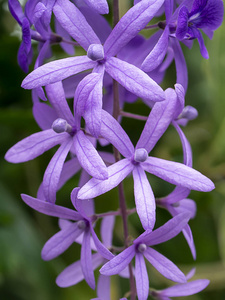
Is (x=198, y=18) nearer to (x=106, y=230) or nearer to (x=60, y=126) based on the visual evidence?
(x=60, y=126)

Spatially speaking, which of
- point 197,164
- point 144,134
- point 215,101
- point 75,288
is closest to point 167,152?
point 197,164

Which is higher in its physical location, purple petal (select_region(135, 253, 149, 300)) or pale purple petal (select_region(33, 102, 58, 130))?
pale purple petal (select_region(33, 102, 58, 130))

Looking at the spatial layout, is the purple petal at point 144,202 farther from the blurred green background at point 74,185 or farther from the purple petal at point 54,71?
the blurred green background at point 74,185

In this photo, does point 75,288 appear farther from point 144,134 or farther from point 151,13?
point 151,13

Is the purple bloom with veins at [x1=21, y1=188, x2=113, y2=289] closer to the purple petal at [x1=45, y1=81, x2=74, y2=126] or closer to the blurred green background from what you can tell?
the purple petal at [x1=45, y1=81, x2=74, y2=126]

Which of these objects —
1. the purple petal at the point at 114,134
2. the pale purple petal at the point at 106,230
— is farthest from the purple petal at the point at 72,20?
the pale purple petal at the point at 106,230

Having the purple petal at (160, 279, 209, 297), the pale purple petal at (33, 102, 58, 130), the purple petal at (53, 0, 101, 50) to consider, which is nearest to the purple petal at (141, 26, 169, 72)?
the purple petal at (53, 0, 101, 50)
